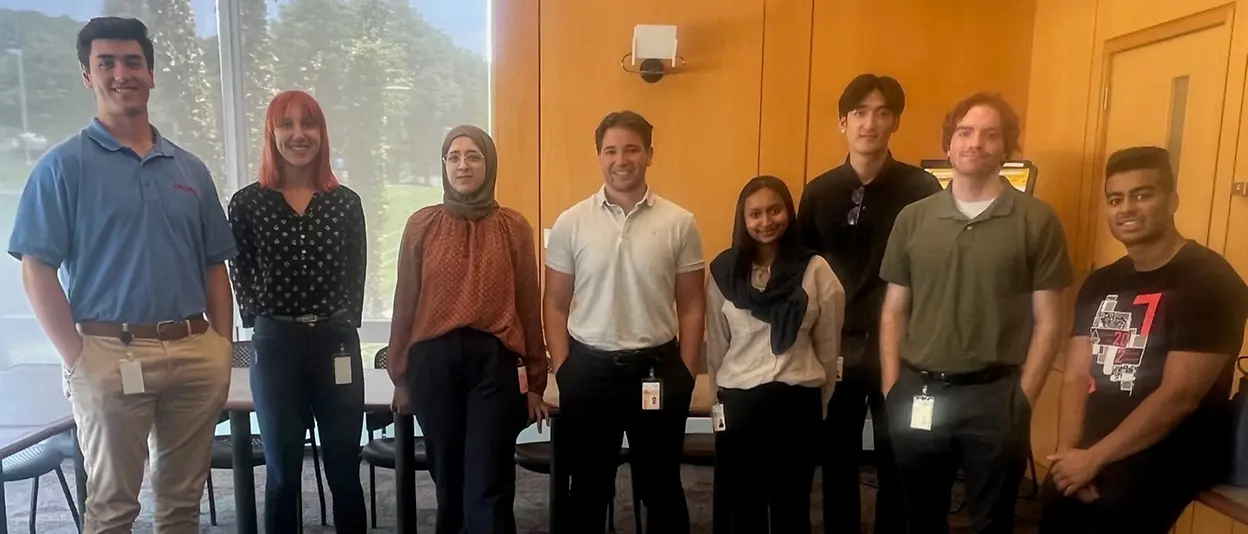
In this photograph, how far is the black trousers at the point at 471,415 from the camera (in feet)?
6.84

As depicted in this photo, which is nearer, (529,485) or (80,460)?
(80,460)

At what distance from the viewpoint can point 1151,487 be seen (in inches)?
73.3

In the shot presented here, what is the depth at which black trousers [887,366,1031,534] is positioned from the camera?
6.21ft

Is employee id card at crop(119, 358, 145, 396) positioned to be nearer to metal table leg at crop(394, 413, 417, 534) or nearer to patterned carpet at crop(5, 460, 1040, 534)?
metal table leg at crop(394, 413, 417, 534)

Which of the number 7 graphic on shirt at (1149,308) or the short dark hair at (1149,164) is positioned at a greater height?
the short dark hair at (1149,164)

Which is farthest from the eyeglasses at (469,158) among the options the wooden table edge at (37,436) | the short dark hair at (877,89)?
the wooden table edge at (37,436)

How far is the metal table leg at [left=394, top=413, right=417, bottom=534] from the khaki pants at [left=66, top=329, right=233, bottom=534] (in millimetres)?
554

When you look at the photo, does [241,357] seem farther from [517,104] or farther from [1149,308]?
[1149,308]

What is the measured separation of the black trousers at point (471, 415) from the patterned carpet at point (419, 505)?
0.91 metres

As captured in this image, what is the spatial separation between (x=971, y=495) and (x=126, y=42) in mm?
2569

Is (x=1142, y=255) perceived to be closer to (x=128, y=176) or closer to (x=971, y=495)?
(x=971, y=495)

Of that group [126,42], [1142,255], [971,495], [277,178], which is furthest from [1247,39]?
[126,42]

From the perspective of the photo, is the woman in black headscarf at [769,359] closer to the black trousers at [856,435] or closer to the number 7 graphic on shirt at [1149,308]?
the black trousers at [856,435]

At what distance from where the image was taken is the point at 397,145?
3.71 metres
